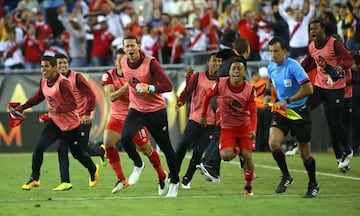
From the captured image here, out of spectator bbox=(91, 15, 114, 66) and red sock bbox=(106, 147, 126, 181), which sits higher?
spectator bbox=(91, 15, 114, 66)

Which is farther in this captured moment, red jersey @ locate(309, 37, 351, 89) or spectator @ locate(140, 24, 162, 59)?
spectator @ locate(140, 24, 162, 59)

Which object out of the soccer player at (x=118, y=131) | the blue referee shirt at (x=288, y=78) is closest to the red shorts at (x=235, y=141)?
the blue referee shirt at (x=288, y=78)

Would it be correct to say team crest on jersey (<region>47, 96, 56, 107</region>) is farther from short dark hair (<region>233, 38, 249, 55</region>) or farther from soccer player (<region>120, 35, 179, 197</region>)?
short dark hair (<region>233, 38, 249, 55</region>)

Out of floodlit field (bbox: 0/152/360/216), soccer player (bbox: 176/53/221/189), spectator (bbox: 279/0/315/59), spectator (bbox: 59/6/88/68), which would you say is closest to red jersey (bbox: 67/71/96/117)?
floodlit field (bbox: 0/152/360/216)

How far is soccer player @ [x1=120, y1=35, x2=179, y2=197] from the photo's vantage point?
15086 millimetres

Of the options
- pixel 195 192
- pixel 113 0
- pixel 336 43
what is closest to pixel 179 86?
pixel 113 0

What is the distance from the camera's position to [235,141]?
50.0 feet

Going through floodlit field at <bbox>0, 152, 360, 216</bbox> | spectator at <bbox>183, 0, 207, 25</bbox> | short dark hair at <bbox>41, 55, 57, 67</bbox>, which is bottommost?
floodlit field at <bbox>0, 152, 360, 216</bbox>

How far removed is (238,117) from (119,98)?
2.93 metres

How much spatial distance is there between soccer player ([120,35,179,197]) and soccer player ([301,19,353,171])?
169 inches

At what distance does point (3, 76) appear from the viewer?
86.8 ft

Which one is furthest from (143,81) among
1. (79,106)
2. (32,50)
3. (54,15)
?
(54,15)

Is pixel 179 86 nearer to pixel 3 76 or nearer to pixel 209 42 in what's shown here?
pixel 209 42

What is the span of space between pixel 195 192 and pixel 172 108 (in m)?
10.3
